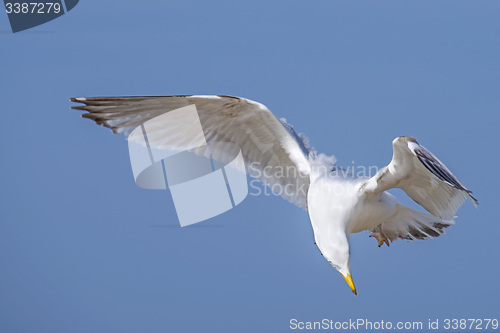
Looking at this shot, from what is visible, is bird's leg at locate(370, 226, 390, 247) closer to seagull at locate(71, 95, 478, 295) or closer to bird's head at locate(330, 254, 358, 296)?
seagull at locate(71, 95, 478, 295)

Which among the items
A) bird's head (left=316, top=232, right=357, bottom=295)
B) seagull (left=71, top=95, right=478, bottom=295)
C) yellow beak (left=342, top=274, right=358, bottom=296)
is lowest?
yellow beak (left=342, top=274, right=358, bottom=296)

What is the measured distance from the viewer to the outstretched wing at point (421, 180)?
2.79 meters

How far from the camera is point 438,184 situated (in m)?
3.37

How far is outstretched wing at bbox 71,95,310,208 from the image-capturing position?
11.5ft

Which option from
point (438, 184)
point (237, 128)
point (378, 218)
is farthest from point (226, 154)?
point (438, 184)

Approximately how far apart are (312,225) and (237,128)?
63 cm

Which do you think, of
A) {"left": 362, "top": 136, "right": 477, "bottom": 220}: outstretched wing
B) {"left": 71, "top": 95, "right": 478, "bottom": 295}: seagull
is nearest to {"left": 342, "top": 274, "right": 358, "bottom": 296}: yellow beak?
{"left": 71, "top": 95, "right": 478, "bottom": 295}: seagull

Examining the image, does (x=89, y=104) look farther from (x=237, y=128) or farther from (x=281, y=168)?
(x=281, y=168)

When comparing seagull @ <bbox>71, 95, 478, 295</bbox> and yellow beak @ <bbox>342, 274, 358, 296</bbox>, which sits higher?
seagull @ <bbox>71, 95, 478, 295</bbox>

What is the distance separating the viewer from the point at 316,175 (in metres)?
3.56
